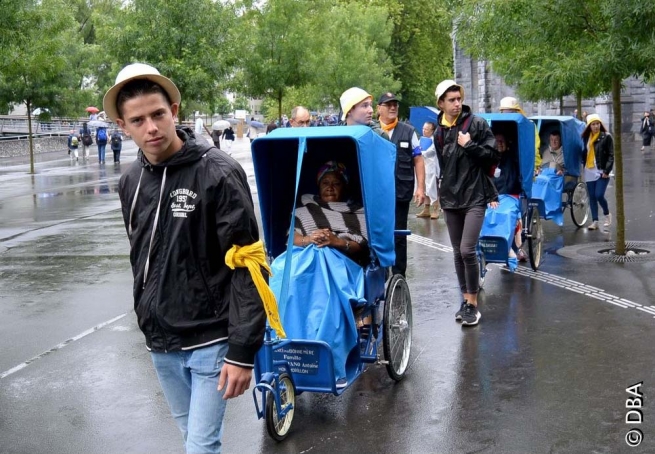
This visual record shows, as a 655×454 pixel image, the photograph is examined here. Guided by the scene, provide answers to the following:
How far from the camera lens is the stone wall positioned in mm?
49047

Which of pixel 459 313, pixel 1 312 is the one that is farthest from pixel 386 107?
pixel 1 312

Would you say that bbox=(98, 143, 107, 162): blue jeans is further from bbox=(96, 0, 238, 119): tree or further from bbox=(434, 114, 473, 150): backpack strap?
bbox=(434, 114, 473, 150): backpack strap

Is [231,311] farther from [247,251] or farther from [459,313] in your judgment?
[459,313]

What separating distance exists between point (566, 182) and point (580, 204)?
0.55 meters

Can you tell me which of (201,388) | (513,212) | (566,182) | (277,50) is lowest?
(201,388)

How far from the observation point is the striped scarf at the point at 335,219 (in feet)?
22.0

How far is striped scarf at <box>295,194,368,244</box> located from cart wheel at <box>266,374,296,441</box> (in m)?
1.32

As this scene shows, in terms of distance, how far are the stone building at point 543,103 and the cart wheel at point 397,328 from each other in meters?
29.9

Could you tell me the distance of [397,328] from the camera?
270 inches

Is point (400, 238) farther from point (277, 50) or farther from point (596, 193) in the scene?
point (277, 50)

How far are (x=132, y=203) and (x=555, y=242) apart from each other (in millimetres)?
10644

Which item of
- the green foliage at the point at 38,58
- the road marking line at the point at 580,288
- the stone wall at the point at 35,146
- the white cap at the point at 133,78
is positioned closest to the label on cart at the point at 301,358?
the white cap at the point at 133,78

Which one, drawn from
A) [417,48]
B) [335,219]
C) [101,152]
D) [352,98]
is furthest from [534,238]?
[417,48]

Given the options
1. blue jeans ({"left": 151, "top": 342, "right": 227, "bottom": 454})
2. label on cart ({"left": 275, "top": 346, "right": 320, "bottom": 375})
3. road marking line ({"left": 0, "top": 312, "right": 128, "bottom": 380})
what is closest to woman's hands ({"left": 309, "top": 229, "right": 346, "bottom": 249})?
label on cart ({"left": 275, "top": 346, "right": 320, "bottom": 375})
